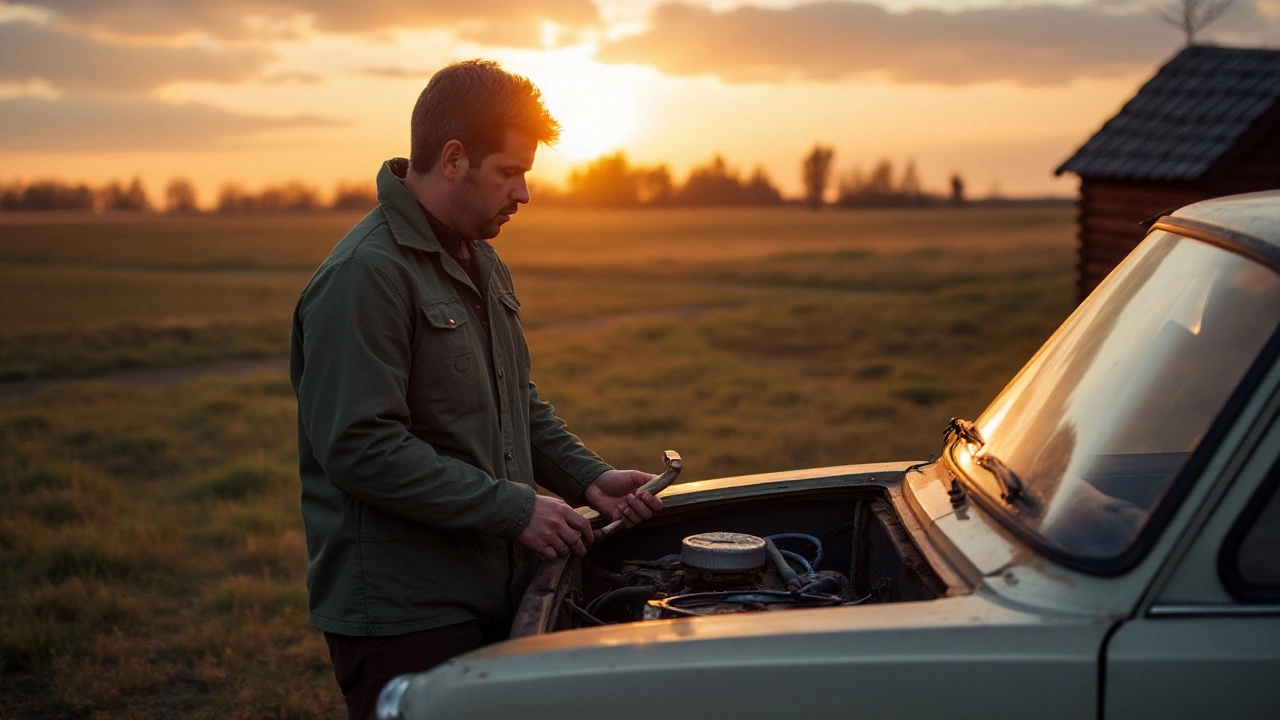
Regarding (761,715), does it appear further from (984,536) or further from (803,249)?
(803,249)

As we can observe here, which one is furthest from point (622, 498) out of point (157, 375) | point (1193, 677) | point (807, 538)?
point (157, 375)

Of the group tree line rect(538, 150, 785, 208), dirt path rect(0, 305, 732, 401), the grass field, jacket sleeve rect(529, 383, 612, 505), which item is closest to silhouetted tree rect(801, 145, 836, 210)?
tree line rect(538, 150, 785, 208)

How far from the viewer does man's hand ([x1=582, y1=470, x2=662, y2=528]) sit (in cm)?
306

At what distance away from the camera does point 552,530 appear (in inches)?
106

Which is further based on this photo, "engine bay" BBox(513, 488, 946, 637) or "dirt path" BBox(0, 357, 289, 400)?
"dirt path" BBox(0, 357, 289, 400)

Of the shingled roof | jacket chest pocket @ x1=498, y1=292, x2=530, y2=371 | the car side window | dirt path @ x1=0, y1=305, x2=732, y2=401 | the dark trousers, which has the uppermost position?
the shingled roof

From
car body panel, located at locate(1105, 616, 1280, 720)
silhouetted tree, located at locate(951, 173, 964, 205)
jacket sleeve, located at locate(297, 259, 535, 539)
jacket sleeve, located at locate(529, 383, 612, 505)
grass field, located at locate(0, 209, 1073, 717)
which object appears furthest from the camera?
silhouetted tree, located at locate(951, 173, 964, 205)

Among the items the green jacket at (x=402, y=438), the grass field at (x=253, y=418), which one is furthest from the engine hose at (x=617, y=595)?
the grass field at (x=253, y=418)

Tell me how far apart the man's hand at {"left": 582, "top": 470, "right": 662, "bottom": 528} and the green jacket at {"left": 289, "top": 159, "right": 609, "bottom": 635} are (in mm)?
327

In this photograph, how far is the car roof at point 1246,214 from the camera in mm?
2164

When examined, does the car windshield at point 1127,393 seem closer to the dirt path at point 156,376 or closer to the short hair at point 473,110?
the short hair at point 473,110

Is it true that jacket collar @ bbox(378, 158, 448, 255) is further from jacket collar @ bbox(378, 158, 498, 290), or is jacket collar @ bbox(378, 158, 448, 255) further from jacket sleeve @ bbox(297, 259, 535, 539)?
jacket sleeve @ bbox(297, 259, 535, 539)

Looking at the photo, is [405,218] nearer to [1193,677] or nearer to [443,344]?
[443,344]

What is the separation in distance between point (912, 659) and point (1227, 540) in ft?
1.86
